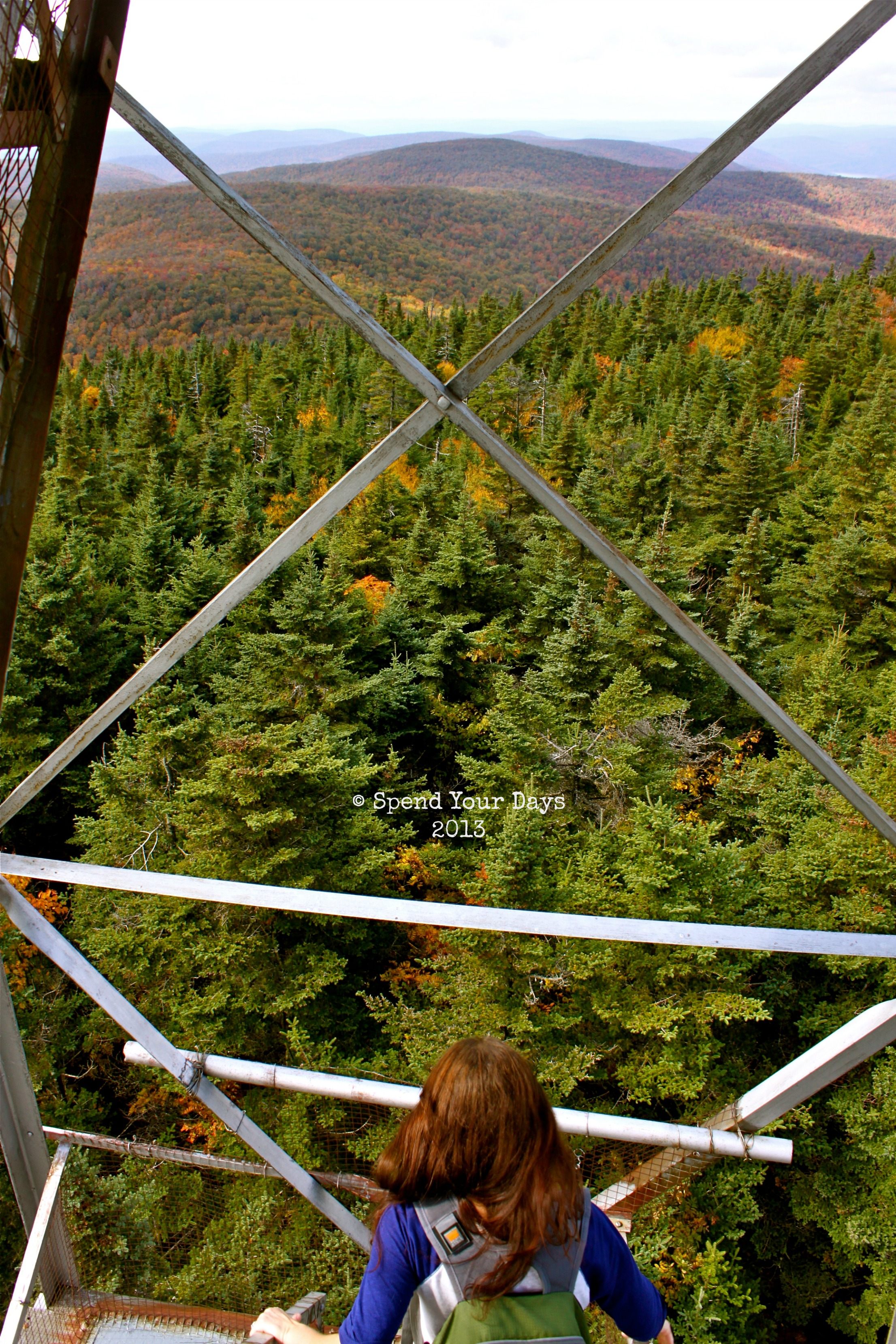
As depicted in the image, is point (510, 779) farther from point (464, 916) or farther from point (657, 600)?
point (657, 600)

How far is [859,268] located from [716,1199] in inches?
1899

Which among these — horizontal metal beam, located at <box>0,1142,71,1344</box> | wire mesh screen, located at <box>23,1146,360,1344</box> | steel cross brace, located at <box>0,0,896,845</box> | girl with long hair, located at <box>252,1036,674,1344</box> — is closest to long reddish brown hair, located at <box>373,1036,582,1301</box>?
girl with long hair, located at <box>252,1036,674,1344</box>

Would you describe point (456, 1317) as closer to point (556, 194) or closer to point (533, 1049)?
point (533, 1049)

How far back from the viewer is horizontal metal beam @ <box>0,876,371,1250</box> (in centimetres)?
204

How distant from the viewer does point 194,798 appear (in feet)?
45.2

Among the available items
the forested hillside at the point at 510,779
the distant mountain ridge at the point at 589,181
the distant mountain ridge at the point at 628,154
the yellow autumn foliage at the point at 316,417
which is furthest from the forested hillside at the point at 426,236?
the distant mountain ridge at the point at 628,154

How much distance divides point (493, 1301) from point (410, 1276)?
0.16 meters

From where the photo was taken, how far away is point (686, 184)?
154 centimetres

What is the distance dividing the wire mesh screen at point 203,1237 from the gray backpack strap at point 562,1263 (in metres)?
0.32

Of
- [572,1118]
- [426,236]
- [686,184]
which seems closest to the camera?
[686,184]

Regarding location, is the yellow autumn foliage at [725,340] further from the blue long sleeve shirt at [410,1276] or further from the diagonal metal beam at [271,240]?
the blue long sleeve shirt at [410,1276]

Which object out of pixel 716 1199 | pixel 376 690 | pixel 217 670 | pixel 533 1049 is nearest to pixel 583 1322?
pixel 533 1049

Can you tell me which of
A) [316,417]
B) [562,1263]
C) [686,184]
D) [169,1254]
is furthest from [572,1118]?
[316,417]

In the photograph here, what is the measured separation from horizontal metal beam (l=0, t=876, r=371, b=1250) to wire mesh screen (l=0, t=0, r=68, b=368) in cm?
147
